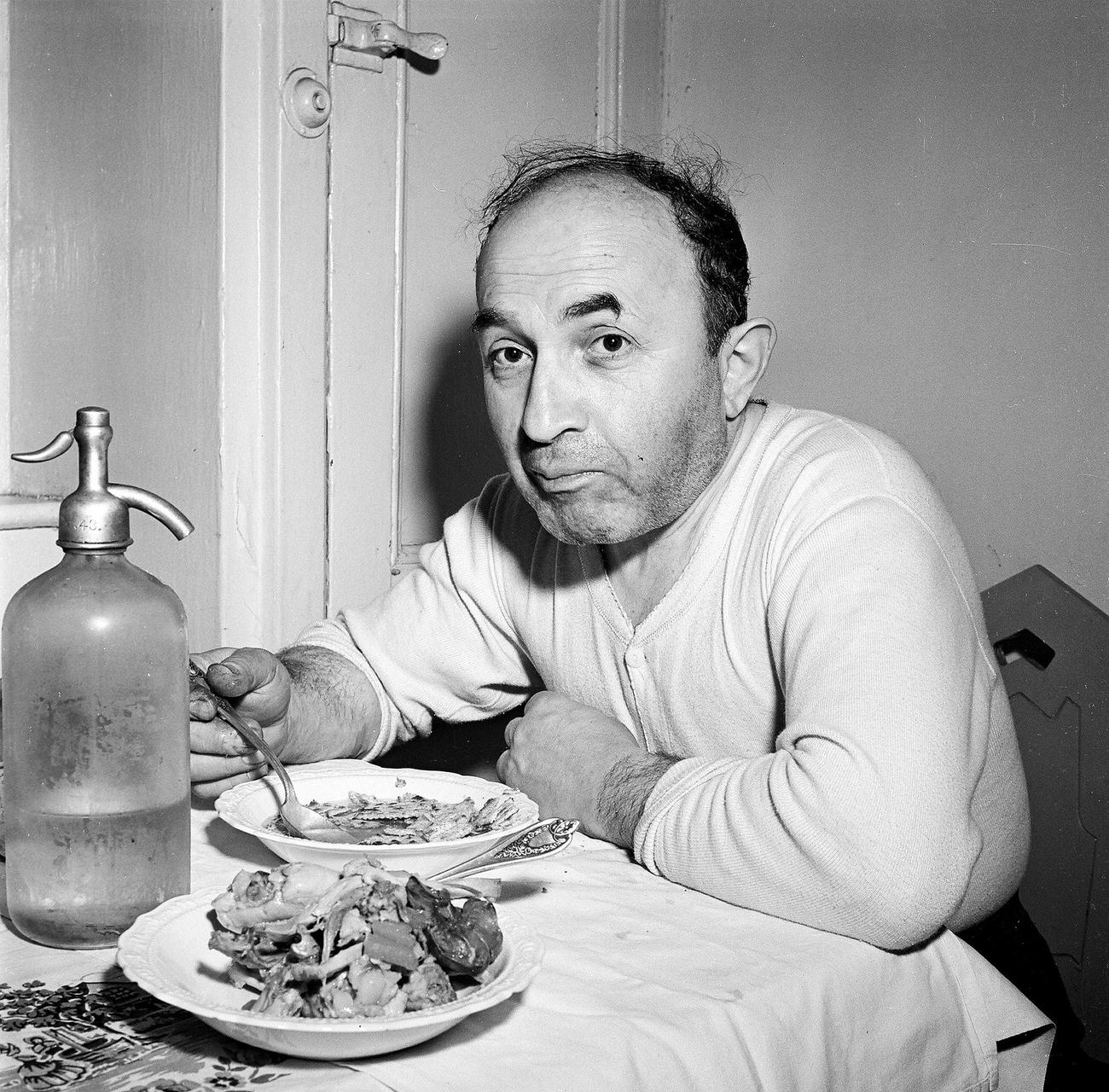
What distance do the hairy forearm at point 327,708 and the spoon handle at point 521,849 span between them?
457mm

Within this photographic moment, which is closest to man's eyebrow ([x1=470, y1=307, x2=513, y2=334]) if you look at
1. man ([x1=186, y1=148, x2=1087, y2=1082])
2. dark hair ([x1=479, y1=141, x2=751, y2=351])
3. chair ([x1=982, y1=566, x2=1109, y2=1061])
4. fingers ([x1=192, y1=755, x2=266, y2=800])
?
man ([x1=186, y1=148, x2=1087, y2=1082])

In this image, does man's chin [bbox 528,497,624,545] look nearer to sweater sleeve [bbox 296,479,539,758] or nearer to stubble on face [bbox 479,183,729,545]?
stubble on face [bbox 479,183,729,545]

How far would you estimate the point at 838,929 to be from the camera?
916mm

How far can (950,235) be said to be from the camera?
2082 millimetres

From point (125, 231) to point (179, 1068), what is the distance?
153 cm

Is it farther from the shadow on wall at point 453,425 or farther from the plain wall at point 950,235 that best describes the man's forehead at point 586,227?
the plain wall at point 950,235

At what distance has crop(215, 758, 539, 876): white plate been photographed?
89 cm

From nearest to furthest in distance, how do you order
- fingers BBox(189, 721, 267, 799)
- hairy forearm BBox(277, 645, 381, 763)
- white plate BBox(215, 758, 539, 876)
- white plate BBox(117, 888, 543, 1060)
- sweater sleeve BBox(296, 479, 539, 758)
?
white plate BBox(117, 888, 543, 1060) < white plate BBox(215, 758, 539, 876) < fingers BBox(189, 721, 267, 799) < hairy forearm BBox(277, 645, 381, 763) < sweater sleeve BBox(296, 479, 539, 758)

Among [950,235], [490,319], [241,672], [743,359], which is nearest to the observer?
[241,672]

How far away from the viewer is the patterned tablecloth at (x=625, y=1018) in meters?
0.66

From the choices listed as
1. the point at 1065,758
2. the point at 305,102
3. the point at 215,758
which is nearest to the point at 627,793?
the point at 215,758

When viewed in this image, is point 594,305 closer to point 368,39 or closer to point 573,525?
point 573,525

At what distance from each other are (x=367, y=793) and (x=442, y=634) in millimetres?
465

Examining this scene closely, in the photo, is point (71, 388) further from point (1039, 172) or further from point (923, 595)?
point (1039, 172)
